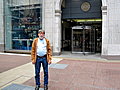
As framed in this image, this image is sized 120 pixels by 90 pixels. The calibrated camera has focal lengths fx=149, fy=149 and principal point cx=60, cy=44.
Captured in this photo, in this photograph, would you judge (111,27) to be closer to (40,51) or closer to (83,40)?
(83,40)

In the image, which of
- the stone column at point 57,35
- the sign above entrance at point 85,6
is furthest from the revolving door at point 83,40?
the stone column at point 57,35

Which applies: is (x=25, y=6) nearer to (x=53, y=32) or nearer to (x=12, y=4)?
(x=12, y=4)

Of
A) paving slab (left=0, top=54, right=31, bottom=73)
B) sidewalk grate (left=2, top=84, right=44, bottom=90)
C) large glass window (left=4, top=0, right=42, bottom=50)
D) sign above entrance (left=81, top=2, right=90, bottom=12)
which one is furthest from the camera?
large glass window (left=4, top=0, right=42, bottom=50)

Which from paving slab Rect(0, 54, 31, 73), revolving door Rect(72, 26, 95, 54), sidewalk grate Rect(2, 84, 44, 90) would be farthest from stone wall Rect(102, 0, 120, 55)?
sidewalk grate Rect(2, 84, 44, 90)

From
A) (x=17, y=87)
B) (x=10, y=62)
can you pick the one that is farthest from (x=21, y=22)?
(x=17, y=87)

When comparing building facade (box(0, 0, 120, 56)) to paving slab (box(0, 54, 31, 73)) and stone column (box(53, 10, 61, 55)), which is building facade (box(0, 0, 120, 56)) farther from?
paving slab (box(0, 54, 31, 73))

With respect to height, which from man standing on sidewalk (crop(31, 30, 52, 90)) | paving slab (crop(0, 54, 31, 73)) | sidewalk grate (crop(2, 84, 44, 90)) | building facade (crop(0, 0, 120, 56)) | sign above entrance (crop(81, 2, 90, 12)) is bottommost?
sidewalk grate (crop(2, 84, 44, 90))

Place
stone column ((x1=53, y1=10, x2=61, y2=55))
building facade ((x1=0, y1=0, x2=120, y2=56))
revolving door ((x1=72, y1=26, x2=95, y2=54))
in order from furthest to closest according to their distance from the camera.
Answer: revolving door ((x1=72, y1=26, x2=95, y2=54))
stone column ((x1=53, y1=10, x2=61, y2=55))
building facade ((x1=0, y1=0, x2=120, y2=56))

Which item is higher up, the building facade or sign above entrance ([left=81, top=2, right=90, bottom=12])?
sign above entrance ([left=81, top=2, right=90, bottom=12])

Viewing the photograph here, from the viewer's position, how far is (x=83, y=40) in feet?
48.8

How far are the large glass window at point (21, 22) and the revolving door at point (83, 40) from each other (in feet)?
12.3

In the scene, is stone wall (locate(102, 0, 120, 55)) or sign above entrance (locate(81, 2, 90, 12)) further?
sign above entrance (locate(81, 2, 90, 12))

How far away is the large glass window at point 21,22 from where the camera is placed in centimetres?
1387

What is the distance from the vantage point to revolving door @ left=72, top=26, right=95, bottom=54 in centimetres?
1465
